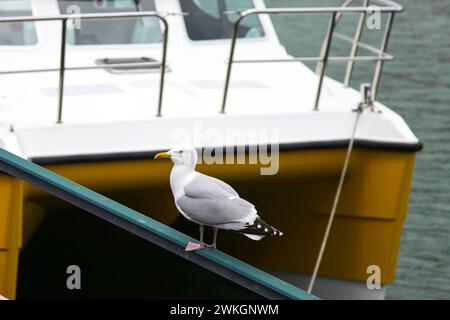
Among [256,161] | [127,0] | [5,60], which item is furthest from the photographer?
[127,0]

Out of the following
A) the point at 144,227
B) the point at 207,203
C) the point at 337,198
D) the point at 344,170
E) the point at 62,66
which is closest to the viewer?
the point at 144,227

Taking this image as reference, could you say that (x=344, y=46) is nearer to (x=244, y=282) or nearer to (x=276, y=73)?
(x=276, y=73)

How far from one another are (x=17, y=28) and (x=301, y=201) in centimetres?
179

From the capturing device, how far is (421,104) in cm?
1036

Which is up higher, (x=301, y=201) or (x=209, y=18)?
(x=209, y=18)

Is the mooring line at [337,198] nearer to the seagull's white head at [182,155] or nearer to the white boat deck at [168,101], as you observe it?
the white boat deck at [168,101]

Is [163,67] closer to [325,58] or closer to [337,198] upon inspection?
[325,58]

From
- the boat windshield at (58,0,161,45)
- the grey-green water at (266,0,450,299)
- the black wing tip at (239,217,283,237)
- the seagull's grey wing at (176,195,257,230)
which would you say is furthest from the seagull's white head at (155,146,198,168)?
the grey-green water at (266,0,450,299)

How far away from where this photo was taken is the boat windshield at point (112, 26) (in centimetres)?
611

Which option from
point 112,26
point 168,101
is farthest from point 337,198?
point 112,26

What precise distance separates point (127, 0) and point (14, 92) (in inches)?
39.5

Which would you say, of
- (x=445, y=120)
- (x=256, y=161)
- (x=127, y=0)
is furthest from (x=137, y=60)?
(x=445, y=120)

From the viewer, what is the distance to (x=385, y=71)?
11430 millimetres

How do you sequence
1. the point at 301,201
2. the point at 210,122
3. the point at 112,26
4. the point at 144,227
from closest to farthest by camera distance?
the point at 144,227 < the point at 210,122 < the point at 301,201 < the point at 112,26
